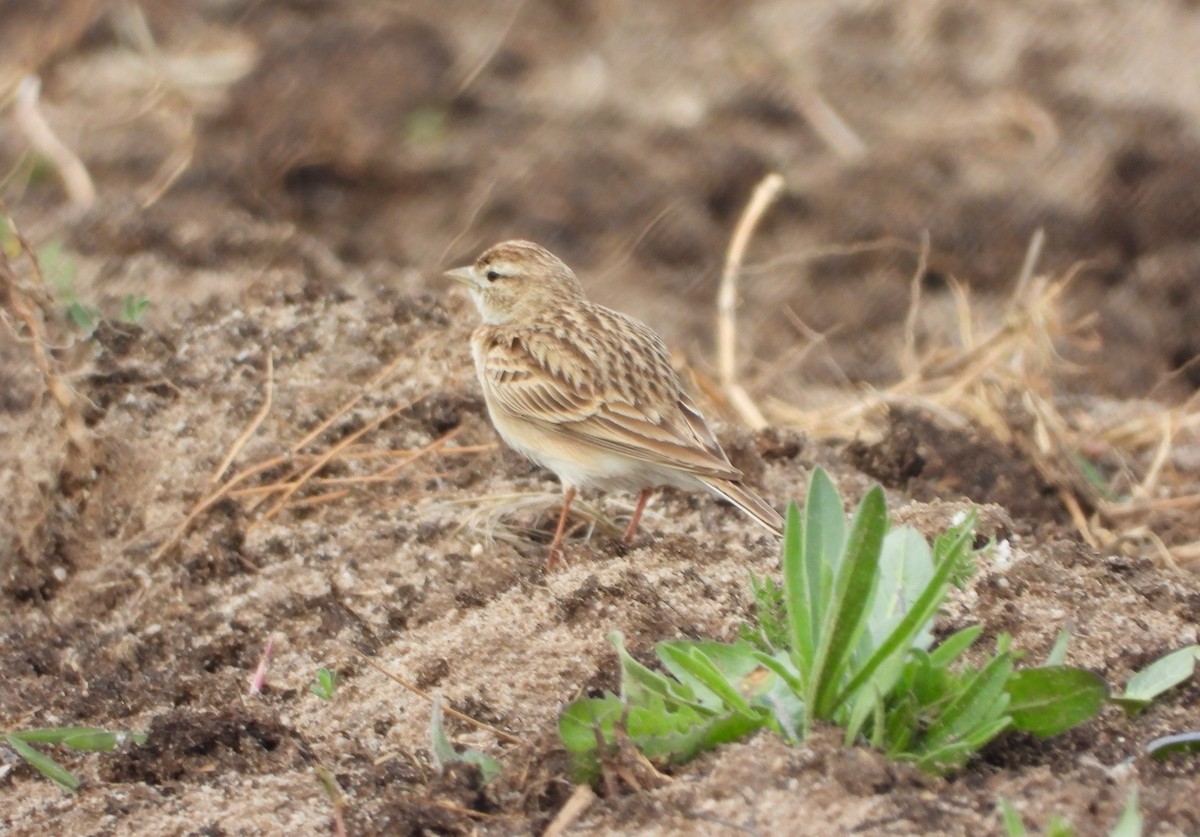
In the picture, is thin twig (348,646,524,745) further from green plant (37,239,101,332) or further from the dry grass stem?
the dry grass stem

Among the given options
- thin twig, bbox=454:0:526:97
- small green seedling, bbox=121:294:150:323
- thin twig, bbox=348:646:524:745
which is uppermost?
thin twig, bbox=454:0:526:97

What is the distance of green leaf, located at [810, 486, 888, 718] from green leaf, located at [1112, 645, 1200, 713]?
671 mm

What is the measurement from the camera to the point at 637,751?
3.30 meters

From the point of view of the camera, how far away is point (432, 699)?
3.98m

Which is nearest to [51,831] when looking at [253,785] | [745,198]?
[253,785]

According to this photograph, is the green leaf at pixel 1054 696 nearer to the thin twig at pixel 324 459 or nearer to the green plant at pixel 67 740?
the green plant at pixel 67 740

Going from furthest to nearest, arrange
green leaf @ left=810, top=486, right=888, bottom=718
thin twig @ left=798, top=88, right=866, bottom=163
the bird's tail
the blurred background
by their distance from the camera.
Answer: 1. thin twig @ left=798, top=88, right=866, bottom=163
2. the blurred background
3. the bird's tail
4. green leaf @ left=810, top=486, right=888, bottom=718

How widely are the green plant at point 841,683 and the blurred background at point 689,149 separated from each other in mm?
4284

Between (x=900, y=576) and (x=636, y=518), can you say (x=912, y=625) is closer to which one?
(x=900, y=576)

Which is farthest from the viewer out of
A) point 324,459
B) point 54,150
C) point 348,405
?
point 54,150

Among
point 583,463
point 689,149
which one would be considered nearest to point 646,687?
point 583,463

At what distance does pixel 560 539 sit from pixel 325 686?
0.96m

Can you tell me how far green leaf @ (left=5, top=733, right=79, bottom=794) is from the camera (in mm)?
3805

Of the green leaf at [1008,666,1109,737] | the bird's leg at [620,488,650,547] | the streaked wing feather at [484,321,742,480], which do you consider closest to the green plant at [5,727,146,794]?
the bird's leg at [620,488,650,547]
